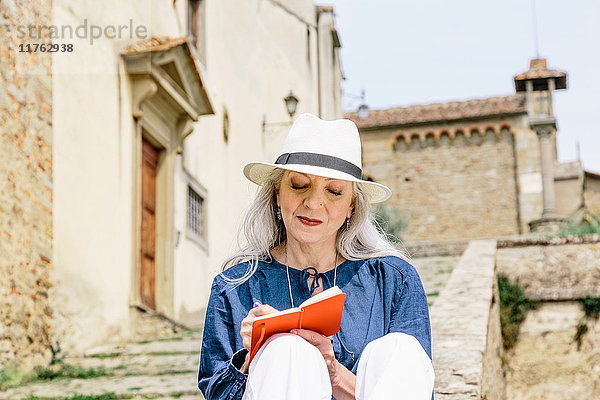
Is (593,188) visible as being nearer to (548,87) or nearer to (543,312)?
(548,87)

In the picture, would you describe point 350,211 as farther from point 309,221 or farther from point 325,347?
point 325,347

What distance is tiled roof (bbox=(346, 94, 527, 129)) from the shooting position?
81.9 ft

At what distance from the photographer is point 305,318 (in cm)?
256

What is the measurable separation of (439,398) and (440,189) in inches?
877

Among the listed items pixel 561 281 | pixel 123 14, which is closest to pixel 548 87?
pixel 561 281

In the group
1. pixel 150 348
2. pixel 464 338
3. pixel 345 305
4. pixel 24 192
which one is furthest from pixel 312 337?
pixel 150 348

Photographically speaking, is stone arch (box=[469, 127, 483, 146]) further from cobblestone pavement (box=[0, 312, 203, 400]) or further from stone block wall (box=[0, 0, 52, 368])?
stone block wall (box=[0, 0, 52, 368])

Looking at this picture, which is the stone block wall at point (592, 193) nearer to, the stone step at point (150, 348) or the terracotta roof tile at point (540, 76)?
the terracotta roof tile at point (540, 76)

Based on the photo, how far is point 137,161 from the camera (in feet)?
29.9

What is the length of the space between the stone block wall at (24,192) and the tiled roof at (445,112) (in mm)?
18550

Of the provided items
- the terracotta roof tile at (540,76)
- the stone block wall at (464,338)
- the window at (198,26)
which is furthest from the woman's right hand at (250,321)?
the terracotta roof tile at (540,76)

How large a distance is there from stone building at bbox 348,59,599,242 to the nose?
A: 21.5m

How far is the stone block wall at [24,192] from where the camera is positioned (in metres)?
6.21

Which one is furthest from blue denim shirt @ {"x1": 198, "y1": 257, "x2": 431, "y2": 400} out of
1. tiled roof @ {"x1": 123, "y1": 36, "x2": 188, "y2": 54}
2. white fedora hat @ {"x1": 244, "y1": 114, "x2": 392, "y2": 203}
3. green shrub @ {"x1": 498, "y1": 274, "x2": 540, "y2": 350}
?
green shrub @ {"x1": 498, "y1": 274, "x2": 540, "y2": 350}
